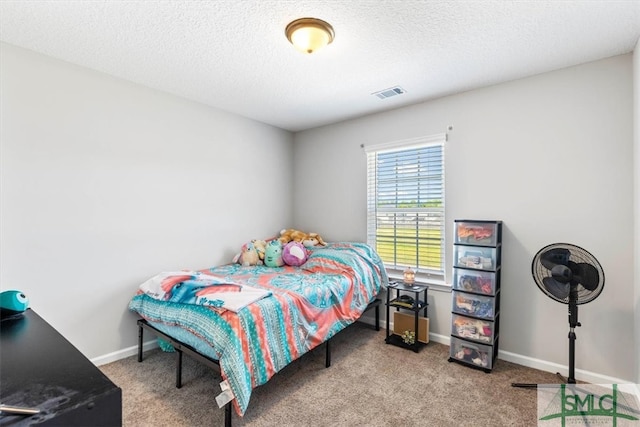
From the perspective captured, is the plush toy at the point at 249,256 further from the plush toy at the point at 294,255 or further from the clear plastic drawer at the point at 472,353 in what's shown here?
the clear plastic drawer at the point at 472,353

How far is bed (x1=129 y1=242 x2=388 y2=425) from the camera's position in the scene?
1.85m

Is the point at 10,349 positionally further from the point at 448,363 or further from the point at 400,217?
the point at 400,217

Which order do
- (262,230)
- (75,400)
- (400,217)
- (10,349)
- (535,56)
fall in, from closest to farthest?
(75,400), (10,349), (535,56), (400,217), (262,230)

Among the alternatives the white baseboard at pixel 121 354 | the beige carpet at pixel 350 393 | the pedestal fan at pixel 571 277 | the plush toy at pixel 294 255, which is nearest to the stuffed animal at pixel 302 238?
the plush toy at pixel 294 255

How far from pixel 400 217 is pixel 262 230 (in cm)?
176

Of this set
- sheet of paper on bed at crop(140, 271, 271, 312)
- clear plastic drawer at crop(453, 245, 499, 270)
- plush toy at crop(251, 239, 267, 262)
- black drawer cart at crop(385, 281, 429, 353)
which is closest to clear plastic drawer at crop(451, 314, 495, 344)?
black drawer cart at crop(385, 281, 429, 353)

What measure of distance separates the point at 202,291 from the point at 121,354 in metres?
1.30

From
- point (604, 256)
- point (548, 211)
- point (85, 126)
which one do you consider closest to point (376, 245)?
point (548, 211)

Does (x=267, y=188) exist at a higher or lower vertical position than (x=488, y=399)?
higher

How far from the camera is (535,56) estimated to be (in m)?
2.32

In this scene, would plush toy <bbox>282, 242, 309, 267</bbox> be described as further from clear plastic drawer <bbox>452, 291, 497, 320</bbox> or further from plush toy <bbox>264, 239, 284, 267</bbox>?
clear plastic drawer <bbox>452, 291, 497, 320</bbox>

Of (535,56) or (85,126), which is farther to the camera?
(85,126)

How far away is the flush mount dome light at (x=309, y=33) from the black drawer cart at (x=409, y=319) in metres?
2.32

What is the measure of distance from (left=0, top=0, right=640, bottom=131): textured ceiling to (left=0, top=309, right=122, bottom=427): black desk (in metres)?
1.85
